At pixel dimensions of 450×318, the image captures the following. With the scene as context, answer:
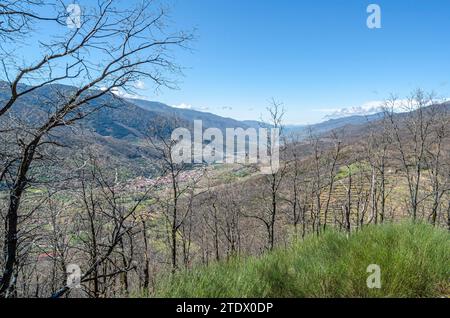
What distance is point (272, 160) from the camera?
19297 mm

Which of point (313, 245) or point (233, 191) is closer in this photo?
point (313, 245)

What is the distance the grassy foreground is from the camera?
3201 millimetres

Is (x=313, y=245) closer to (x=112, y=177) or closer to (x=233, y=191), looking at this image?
(x=112, y=177)

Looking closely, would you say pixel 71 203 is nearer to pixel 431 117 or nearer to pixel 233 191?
pixel 431 117

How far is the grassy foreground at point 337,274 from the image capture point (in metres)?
3.20

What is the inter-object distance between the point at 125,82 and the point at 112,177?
7.26m

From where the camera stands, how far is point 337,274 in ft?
11.3
